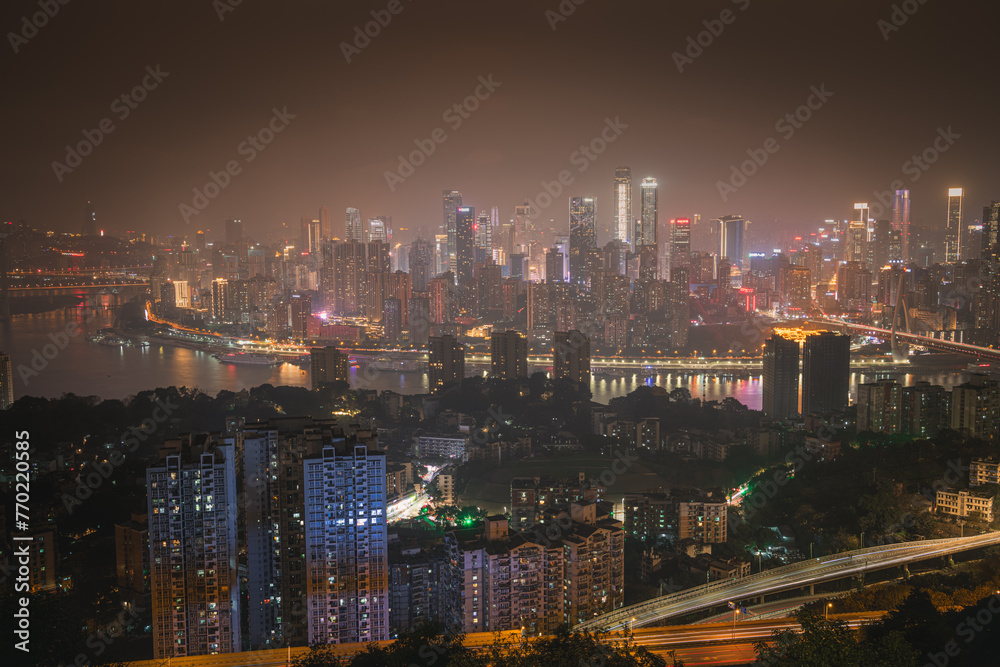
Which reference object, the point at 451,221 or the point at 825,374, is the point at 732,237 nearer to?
the point at 451,221

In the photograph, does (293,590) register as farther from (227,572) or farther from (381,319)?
(381,319)

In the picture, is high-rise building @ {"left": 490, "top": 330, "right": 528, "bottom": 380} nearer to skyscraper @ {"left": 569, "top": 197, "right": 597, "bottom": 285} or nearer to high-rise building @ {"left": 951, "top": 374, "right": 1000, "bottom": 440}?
high-rise building @ {"left": 951, "top": 374, "right": 1000, "bottom": 440}

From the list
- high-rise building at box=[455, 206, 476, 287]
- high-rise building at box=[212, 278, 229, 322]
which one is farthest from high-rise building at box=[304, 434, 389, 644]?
high-rise building at box=[455, 206, 476, 287]

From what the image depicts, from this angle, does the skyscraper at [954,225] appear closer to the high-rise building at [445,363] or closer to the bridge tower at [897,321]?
the bridge tower at [897,321]

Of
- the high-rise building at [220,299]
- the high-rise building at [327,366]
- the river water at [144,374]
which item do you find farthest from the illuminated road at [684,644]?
the high-rise building at [220,299]

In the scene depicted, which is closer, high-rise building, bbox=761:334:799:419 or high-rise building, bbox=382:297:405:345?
high-rise building, bbox=761:334:799:419

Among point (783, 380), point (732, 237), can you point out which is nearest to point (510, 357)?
point (783, 380)

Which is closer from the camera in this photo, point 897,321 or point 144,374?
point 144,374
